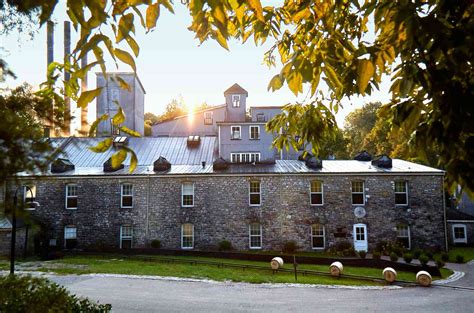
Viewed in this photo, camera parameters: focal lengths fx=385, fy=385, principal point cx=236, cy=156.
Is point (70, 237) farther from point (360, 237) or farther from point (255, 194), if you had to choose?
point (360, 237)

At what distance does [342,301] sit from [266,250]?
1151 cm

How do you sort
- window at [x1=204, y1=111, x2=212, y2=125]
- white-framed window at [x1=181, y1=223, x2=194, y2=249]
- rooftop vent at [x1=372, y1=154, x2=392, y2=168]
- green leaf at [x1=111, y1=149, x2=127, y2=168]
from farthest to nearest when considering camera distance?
1. window at [x1=204, y1=111, x2=212, y2=125]
2. rooftop vent at [x1=372, y1=154, x2=392, y2=168]
3. white-framed window at [x1=181, y1=223, x2=194, y2=249]
4. green leaf at [x1=111, y1=149, x2=127, y2=168]

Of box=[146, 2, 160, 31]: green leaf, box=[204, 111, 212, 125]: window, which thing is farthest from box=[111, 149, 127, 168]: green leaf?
box=[204, 111, 212, 125]: window

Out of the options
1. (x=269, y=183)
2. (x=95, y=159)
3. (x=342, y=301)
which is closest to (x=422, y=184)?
(x=269, y=183)

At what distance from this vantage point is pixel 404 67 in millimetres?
2381

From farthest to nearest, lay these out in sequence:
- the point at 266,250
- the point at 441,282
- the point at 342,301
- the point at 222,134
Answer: the point at 222,134, the point at 266,250, the point at 441,282, the point at 342,301

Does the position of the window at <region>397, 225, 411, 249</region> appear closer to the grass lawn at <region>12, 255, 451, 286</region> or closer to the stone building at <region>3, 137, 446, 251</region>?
the stone building at <region>3, 137, 446, 251</region>

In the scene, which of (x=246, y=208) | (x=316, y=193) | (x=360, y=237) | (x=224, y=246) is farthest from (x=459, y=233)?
(x=224, y=246)

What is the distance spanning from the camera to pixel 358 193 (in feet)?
87.6

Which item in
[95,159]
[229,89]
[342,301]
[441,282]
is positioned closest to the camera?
[342,301]

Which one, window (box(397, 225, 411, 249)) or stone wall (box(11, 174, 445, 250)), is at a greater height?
stone wall (box(11, 174, 445, 250))

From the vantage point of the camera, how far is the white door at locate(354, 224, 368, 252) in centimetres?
2583

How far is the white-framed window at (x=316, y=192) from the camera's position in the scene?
1051 inches

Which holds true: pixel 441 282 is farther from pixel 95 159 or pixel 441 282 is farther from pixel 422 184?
pixel 95 159
